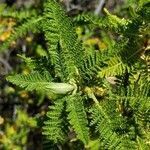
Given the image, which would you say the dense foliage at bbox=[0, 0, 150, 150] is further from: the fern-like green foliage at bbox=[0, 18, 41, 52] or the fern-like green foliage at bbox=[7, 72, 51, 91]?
the fern-like green foliage at bbox=[0, 18, 41, 52]

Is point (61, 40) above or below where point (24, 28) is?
above

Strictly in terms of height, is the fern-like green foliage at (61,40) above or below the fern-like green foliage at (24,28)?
above

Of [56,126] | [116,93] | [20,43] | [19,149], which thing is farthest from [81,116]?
[20,43]

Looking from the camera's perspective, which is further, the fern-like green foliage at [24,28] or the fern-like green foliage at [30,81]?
the fern-like green foliage at [24,28]

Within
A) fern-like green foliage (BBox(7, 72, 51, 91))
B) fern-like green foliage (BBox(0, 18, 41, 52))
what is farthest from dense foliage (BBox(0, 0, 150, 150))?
fern-like green foliage (BBox(0, 18, 41, 52))

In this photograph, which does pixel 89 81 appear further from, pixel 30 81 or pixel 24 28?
pixel 24 28

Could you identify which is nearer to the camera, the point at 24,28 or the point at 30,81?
the point at 30,81

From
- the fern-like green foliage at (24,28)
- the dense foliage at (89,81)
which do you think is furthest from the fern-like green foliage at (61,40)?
the fern-like green foliage at (24,28)

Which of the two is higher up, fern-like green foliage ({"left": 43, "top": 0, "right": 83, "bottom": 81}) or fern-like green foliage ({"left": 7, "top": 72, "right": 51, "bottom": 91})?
fern-like green foliage ({"left": 43, "top": 0, "right": 83, "bottom": 81})

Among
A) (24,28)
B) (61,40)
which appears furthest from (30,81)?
(24,28)

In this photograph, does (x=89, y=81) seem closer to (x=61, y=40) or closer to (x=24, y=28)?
(x=61, y=40)

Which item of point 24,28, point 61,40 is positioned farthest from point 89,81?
point 24,28

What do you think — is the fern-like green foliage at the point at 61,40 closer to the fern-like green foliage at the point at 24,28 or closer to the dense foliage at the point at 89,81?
the dense foliage at the point at 89,81
